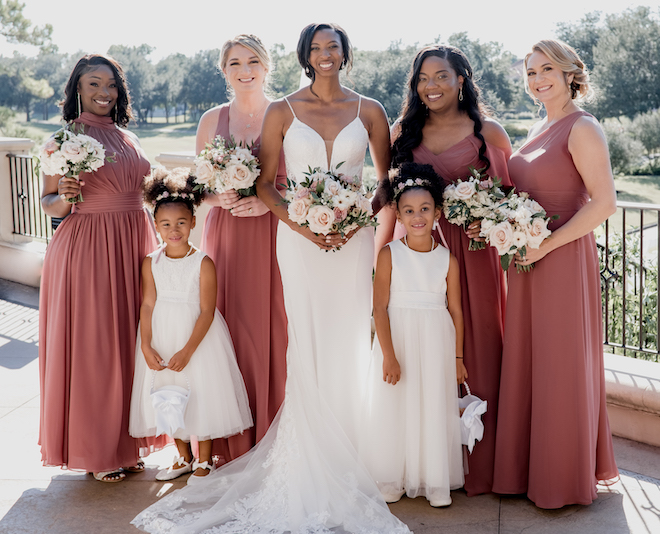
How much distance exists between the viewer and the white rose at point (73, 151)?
3.97 m

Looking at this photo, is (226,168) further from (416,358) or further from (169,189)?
(416,358)

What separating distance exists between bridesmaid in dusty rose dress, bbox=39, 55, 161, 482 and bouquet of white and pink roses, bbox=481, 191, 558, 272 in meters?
2.11

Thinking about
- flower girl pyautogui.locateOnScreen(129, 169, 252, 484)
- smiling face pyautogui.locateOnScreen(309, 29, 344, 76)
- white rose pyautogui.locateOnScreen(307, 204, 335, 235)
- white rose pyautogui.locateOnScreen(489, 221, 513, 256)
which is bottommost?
flower girl pyautogui.locateOnScreen(129, 169, 252, 484)

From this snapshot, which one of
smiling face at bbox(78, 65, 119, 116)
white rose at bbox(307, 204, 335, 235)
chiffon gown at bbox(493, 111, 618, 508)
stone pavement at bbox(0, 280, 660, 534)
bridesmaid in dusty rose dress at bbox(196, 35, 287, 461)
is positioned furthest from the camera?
bridesmaid in dusty rose dress at bbox(196, 35, 287, 461)

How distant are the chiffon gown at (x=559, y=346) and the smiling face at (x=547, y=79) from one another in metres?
0.15

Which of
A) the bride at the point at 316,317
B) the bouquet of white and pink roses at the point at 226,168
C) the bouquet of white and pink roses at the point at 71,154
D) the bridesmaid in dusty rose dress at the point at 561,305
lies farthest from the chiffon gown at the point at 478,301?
the bouquet of white and pink roses at the point at 71,154

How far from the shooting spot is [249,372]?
446 cm

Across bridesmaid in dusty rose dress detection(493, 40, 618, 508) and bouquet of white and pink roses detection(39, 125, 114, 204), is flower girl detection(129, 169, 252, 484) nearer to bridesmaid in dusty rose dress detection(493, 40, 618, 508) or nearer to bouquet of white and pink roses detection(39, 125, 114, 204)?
bouquet of white and pink roses detection(39, 125, 114, 204)

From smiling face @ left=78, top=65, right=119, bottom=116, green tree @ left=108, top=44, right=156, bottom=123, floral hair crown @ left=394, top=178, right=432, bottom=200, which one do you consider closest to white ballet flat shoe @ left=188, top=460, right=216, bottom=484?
floral hair crown @ left=394, top=178, right=432, bottom=200

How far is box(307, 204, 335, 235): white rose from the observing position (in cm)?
359

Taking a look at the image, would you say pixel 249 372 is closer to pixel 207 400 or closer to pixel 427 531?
pixel 207 400

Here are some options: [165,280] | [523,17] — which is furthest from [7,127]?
[523,17]

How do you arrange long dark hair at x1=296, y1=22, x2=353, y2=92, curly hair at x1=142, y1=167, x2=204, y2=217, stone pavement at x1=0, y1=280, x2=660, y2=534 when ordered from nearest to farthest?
1. stone pavement at x1=0, y1=280, x2=660, y2=534
2. long dark hair at x1=296, y1=22, x2=353, y2=92
3. curly hair at x1=142, y1=167, x2=204, y2=217

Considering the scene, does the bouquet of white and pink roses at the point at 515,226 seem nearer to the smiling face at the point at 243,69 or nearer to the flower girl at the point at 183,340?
the flower girl at the point at 183,340
